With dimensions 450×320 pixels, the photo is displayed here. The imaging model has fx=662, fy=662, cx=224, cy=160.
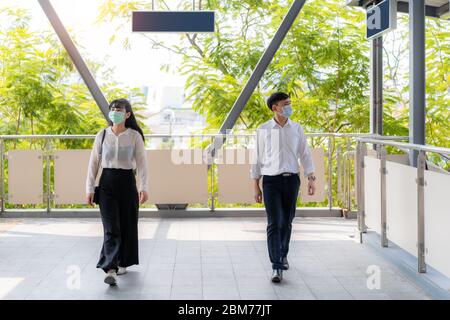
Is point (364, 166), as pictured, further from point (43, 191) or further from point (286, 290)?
point (43, 191)

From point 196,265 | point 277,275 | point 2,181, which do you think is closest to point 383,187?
point 277,275

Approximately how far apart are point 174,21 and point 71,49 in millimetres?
1940

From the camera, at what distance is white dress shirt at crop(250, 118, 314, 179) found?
5.23 metres

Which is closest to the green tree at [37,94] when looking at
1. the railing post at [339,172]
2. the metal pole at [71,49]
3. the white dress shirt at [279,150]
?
the metal pole at [71,49]

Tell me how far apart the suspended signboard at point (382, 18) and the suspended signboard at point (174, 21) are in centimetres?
181

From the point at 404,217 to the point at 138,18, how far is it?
3.99 meters

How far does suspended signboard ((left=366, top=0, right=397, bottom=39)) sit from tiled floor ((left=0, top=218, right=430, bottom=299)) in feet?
7.53

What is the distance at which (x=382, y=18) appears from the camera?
7066 millimetres

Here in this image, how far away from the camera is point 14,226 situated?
8.37 m

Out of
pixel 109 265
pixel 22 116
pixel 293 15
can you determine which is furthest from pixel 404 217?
pixel 22 116

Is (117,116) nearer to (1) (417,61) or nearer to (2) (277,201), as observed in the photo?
(2) (277,201)

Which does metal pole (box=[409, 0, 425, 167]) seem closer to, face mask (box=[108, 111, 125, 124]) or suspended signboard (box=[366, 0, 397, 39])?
suspended signboard (box=[366, 0, 397, 39])

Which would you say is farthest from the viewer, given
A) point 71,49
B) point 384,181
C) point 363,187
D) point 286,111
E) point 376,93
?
point 71,49

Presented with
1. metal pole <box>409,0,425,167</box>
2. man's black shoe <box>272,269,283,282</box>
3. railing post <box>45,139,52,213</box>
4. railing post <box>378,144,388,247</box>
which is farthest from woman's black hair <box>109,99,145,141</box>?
railing post <box>45,139,52,213</box>
